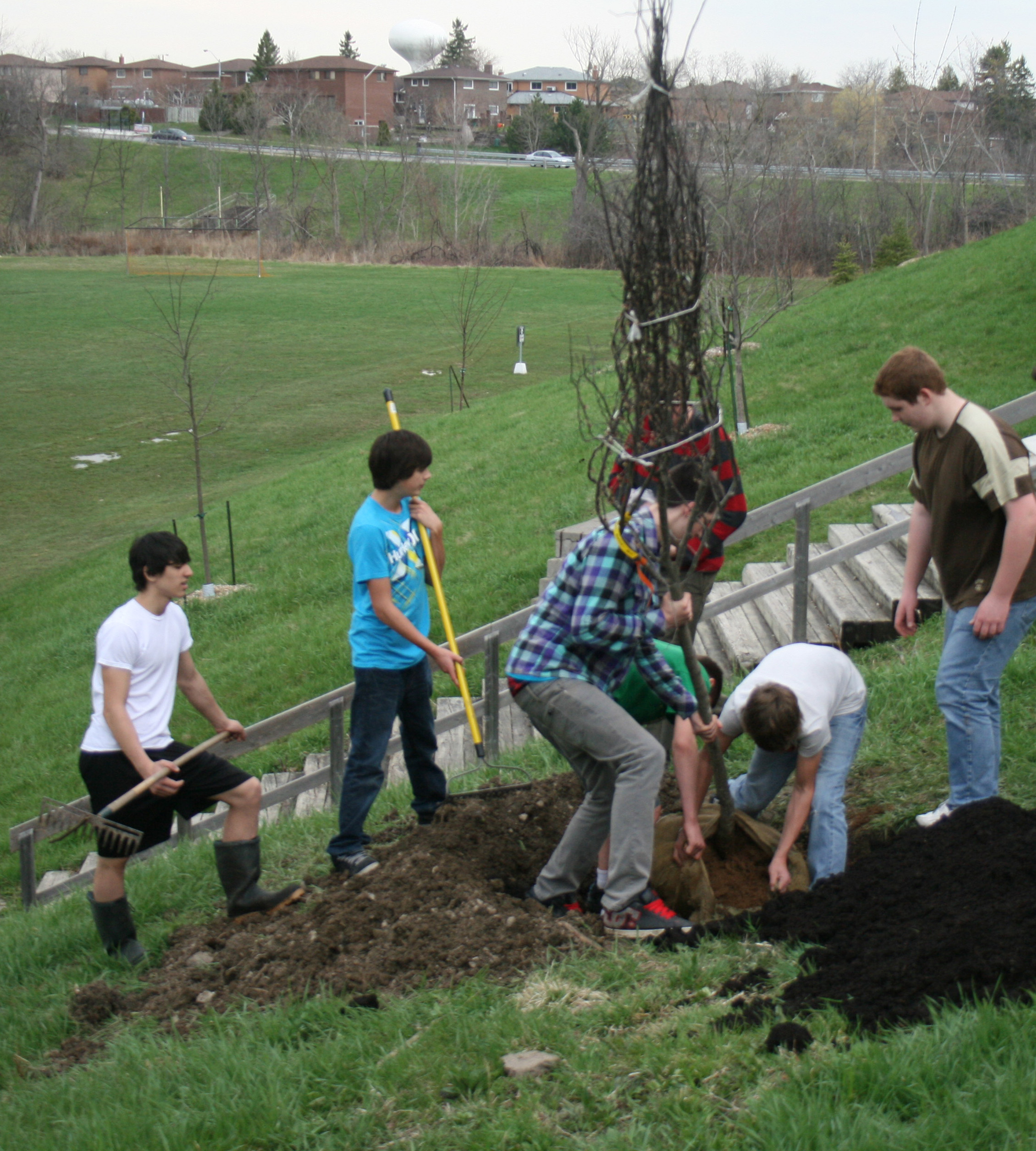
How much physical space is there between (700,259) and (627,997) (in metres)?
2.41

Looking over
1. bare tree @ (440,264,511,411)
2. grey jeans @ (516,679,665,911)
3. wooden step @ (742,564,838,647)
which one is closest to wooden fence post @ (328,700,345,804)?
grey jeans @ (516,679,665,911)

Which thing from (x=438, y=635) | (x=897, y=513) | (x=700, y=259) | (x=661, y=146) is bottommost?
(x=438, y=635)

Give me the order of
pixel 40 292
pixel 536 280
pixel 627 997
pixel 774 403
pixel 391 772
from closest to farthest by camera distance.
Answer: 1. pixel 627 997
2. pixel 391 772
3. pixel 774 403
4. pixel 40 292
5. pixel 536 280

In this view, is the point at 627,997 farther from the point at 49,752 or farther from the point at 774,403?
the point at 774,403

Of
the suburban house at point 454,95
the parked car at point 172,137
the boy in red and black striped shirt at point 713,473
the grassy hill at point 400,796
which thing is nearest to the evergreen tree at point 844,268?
the grassy hill at point 400,796

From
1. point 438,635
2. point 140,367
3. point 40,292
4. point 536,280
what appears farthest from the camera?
point 536,280

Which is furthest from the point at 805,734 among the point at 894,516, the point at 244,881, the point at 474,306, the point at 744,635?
the point at 474,306

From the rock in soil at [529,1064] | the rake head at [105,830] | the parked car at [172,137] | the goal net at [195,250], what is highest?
the parked car at [172,137]

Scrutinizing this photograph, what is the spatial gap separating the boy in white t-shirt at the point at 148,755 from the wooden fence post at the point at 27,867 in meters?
1.87

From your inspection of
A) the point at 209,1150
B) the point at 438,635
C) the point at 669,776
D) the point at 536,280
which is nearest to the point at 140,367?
the point at 536,280

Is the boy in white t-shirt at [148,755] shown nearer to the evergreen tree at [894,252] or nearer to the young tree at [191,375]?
the young tree at [191,375]

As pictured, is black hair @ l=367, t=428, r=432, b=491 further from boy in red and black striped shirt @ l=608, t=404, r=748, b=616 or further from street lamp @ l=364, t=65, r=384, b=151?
street lamp @ l=364, t=65, r=384, b=151

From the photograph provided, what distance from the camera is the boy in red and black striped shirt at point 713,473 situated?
3781 millimetres

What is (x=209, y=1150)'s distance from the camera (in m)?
2.82
